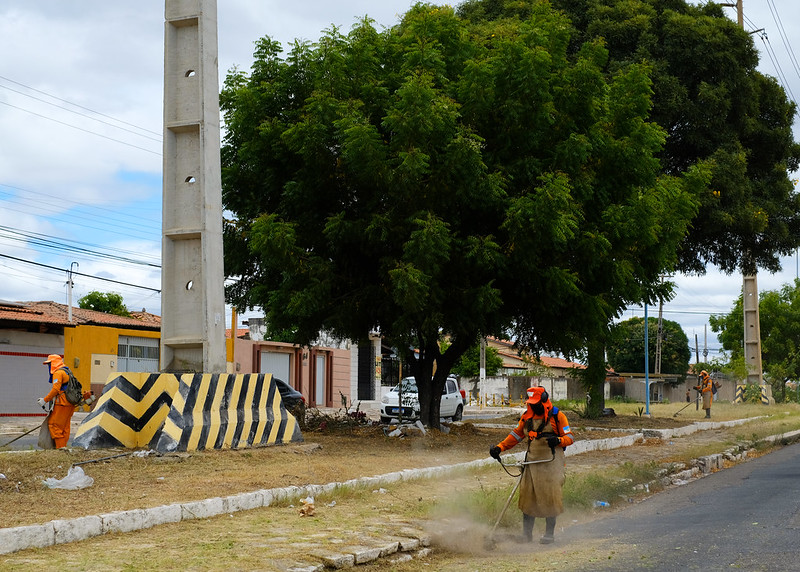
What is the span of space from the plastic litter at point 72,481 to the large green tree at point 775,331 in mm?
61961

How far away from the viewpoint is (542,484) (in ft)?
29.8

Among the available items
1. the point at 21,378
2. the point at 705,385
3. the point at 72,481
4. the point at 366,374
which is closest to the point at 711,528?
the point at 72,481

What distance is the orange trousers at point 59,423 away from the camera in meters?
13.7

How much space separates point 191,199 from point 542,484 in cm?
749

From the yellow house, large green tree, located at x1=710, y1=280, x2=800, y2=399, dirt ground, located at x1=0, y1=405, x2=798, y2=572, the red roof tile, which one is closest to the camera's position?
dirt ground, located at x1=0, y1=405, x2=798, y2=572

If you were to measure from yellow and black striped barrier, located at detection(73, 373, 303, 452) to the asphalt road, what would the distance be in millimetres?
5398

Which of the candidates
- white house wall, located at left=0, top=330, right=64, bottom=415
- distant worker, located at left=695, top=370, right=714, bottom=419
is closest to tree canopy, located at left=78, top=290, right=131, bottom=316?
white house wall, located at left=0, top=330, right=64, bottom=415

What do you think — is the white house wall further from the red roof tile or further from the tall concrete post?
the tall concrete post

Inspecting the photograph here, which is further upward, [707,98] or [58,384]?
[707,98]

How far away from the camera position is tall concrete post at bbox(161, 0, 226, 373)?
13.4m


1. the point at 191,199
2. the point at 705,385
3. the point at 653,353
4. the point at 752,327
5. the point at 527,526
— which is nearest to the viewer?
the point at 527,526

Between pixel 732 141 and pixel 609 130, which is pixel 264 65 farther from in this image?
pixel 732 141

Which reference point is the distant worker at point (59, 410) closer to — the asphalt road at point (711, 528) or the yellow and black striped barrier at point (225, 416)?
the yellow and black striped barrier at point (225, 416)

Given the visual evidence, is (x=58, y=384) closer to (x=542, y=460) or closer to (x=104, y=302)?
(x=542, y=460)
